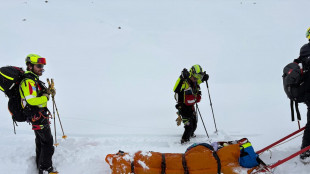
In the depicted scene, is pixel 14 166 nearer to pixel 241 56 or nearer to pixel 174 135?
pixel 174 135

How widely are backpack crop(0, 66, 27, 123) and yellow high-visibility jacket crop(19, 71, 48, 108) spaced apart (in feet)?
0.33

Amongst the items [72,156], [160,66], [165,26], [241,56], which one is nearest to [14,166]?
[72,156]

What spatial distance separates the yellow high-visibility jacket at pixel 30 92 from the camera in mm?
3779

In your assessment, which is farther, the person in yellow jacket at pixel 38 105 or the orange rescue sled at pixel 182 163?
the orange rescue sled at pixel 182 163

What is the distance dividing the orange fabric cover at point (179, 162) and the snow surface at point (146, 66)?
0.52 m

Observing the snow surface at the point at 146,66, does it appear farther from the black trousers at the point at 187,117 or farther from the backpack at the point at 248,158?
the backpack at the point at 248,158

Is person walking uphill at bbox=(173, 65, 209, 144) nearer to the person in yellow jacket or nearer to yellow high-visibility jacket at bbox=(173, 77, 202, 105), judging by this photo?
yellow high-visibility jacket at bbox=(173, 77, 202, 105)

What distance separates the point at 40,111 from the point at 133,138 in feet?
8.70

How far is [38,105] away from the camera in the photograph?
4.02m

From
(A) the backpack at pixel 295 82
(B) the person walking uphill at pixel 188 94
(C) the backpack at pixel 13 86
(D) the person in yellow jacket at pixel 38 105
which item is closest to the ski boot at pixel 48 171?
(D) the person in yellow jacket at pixel 38 105

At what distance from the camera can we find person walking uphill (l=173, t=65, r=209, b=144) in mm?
5676

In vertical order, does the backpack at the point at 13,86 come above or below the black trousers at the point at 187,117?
above

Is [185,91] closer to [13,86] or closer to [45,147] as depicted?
[45,147]

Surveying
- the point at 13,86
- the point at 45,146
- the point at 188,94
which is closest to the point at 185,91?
the point at 188,94
